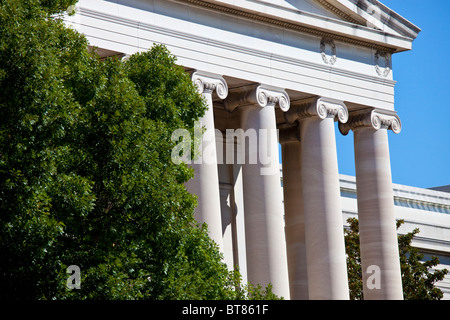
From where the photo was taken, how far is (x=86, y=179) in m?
54.1

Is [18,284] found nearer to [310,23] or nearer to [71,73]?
[71,73]

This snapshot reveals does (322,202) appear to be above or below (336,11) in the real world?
below

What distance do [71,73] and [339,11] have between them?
37.0m

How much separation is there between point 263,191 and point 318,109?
921cm

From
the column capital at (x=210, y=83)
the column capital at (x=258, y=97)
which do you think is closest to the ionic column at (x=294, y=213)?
the column capital at (x=258, y=97)

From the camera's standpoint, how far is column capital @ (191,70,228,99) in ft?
261

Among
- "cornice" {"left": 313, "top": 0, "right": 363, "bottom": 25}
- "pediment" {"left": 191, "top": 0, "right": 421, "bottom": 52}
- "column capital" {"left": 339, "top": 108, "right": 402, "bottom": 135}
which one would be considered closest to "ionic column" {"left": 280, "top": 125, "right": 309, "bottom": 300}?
"column capital" {"left": 339, "top": 108, "right": 402, "bottom": 135}

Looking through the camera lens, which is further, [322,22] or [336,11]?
[336,11]

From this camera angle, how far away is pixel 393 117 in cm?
9212

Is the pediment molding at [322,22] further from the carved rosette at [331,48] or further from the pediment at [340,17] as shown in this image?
the carved rosette at [331,48]

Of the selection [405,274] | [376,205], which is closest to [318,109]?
[376,205]

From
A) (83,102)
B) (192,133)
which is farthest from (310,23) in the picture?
(83,102)

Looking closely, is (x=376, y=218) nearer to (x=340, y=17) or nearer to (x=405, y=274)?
(x=340, y=17)

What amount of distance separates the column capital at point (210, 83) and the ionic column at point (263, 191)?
128 inches
